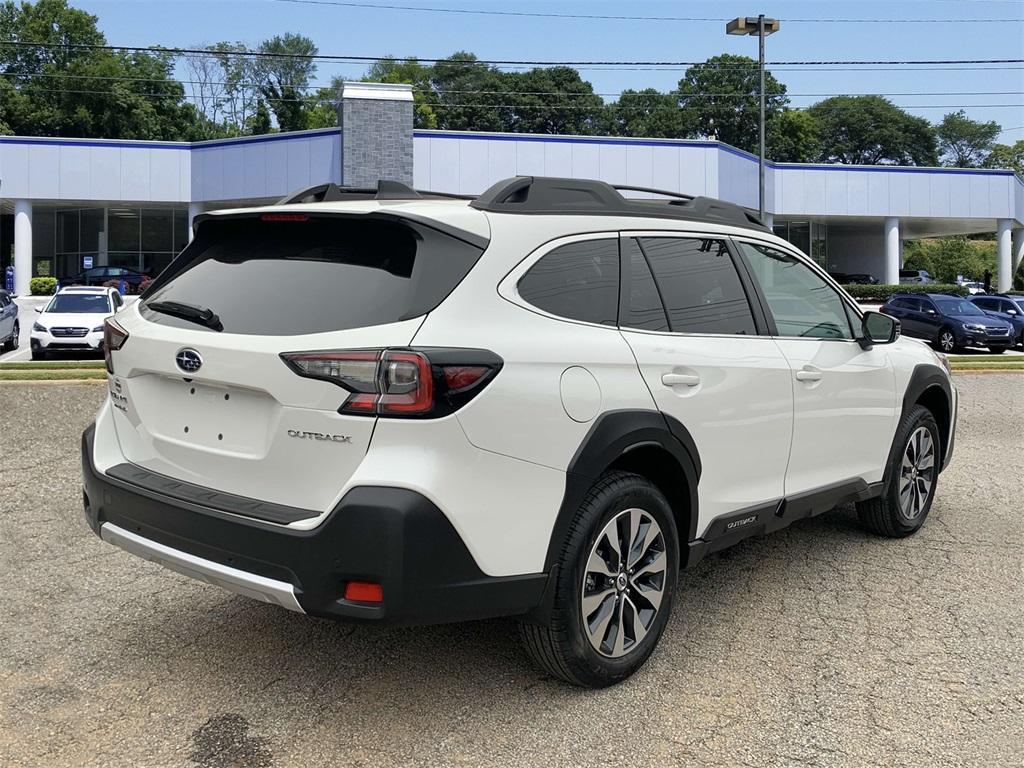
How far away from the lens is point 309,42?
3922 inches

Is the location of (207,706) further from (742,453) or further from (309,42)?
(309,42)

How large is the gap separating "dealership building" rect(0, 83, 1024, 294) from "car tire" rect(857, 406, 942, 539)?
23.5 metres

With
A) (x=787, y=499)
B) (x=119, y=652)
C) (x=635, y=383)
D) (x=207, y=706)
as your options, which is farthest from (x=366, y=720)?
(x=787, y=499)

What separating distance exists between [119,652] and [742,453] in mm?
2784

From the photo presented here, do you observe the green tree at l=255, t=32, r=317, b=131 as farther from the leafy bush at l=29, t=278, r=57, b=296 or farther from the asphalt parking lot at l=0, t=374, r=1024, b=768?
the asphalt parking lot at l=0, t=374, r=1024, b=768

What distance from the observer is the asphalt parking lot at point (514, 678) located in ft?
10.3

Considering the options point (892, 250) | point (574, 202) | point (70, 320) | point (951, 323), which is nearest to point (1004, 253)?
point (892, 250)

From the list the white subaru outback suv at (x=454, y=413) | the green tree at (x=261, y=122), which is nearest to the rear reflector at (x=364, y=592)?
the white subaru outback suv at (x=454, y=413)

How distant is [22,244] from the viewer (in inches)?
1501

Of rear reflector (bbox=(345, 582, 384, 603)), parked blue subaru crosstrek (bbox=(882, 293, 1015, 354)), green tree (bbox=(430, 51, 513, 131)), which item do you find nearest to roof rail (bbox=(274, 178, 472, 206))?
rear reflector (bbox=(345, 582, 384, 603))

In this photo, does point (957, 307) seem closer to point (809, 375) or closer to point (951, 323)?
point (951, 323)

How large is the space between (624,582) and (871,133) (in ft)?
358

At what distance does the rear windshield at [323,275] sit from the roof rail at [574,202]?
395 mm

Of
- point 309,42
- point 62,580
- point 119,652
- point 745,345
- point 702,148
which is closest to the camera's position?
point 119,652
